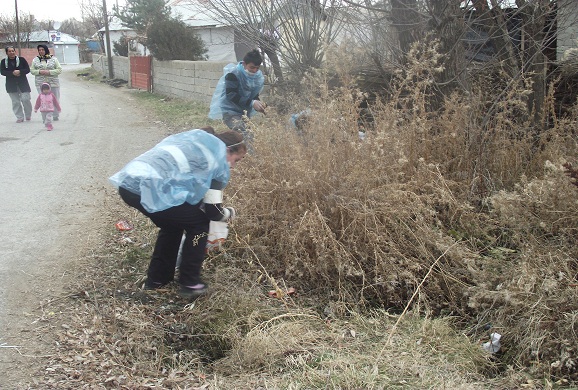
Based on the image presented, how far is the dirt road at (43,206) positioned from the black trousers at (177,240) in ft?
2.37

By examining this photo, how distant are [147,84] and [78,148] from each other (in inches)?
416

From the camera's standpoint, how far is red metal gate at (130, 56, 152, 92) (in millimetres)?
19062

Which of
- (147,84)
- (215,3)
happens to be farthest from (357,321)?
(147,84)

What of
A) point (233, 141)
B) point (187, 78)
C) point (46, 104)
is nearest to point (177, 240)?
point (233, 141)

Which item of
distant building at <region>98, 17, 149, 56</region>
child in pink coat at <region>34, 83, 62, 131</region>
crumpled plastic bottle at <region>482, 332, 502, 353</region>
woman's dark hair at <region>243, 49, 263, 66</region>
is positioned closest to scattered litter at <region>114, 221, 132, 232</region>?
woman's dark hair at <region>243, 49, 263, 66</region>

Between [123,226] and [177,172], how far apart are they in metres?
1.78

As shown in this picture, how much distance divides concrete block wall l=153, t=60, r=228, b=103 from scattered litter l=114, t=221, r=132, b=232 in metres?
8.29

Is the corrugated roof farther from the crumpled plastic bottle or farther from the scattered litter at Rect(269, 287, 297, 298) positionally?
the crumpled plastic bottle

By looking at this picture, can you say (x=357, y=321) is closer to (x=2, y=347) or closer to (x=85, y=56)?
(x=2, y=347)

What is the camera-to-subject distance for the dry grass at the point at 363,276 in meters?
3.41

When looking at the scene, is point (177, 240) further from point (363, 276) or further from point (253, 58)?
point (253, 58)

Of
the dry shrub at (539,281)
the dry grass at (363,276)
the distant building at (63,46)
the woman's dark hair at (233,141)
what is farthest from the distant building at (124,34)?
the dry shrub at (539,281)

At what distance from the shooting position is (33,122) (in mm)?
11773

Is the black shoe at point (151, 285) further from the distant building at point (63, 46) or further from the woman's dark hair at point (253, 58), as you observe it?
the distant building at point (63, 46)
